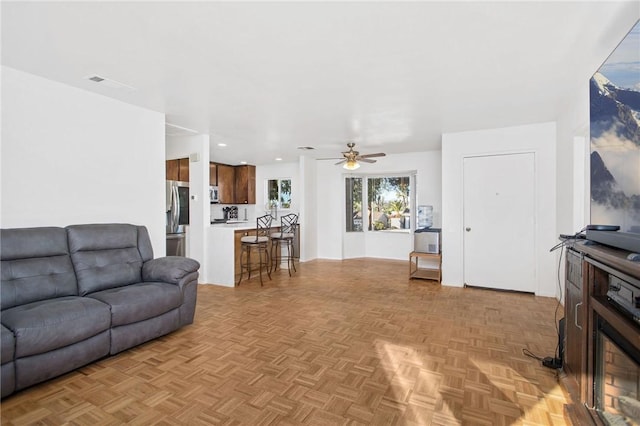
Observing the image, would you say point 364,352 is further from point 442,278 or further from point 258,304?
point 442,278

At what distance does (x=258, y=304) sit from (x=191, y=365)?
1.54 meters

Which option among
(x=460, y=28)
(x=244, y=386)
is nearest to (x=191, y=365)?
(x=244, y=386)

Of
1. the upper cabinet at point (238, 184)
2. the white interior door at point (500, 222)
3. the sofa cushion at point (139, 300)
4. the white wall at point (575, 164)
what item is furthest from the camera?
the upper cabinet at point (238, 184)

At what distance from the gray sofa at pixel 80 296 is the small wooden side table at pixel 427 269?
140 inches

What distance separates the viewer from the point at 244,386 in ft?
6.98

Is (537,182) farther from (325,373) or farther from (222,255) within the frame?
(222,255)

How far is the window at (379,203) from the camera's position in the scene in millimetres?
7250

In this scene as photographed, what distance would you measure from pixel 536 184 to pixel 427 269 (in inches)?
93.1

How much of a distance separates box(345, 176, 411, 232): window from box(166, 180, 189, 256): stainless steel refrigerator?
360 cm

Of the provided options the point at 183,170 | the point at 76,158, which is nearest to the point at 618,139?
the point at 76,158

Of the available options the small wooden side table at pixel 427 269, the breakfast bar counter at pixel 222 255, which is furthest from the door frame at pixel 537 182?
the breakfast bar counter at pixel 222 255

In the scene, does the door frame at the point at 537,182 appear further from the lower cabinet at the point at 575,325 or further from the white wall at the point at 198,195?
the white wall at the point at 198,195

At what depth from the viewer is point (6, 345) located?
1868 mm

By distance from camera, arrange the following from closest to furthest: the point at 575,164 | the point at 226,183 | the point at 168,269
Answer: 1. the point at 168,269
2. the point at 575,164
3. the point at 226,183
